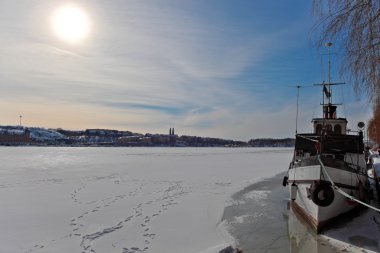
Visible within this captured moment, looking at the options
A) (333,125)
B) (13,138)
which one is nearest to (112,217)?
(333,125)

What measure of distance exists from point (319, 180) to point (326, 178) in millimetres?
189

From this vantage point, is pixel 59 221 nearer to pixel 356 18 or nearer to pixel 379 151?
pixel 356 18

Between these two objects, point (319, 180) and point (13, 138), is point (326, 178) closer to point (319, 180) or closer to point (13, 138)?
point (319, 180)

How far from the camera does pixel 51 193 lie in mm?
14508

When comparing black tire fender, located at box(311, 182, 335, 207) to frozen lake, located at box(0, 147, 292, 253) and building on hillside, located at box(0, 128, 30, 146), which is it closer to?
frozen lake, located at box(0, 147, 292, 253)

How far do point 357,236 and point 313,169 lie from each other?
2048 mm

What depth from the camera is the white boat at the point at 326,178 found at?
32.7ft

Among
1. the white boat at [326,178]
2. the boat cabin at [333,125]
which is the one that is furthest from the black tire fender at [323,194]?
the boat cabin at [333,125]

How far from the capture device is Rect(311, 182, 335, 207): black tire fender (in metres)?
9.91

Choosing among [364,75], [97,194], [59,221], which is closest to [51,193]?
[97,194]

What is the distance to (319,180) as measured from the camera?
1012 cm

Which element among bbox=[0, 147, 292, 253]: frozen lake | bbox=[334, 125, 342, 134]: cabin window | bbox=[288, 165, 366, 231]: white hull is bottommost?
bbox=[0, 147, 292, 253]: frozen lake

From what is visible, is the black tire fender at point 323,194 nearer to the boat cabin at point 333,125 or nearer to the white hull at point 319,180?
the white hull at point 319,180

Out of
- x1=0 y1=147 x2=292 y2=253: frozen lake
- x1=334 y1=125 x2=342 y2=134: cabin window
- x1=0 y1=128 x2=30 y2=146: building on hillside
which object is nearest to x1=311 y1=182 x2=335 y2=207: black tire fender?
x1=0 y1=147 x2=292 y2=253: frozen lake
